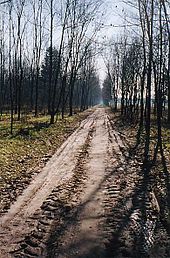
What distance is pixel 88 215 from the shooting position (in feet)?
24.4

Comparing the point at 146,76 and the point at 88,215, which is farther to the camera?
the point at 146,76

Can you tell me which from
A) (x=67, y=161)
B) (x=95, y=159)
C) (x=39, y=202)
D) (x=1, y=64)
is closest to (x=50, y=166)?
(x=67, y=161)

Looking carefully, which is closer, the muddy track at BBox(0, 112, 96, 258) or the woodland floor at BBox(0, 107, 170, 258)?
the woodland floor at BBox(0, 107, 170, 258)

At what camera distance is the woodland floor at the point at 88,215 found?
19.0ft

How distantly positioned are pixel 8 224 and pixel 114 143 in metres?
12.8

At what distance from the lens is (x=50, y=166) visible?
12.9 meters

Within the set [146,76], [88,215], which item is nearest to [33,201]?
[88,215]

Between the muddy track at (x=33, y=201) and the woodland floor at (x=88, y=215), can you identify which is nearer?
the woodland floor at (x=88, y=215)

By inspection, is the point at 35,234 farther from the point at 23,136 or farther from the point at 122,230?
the point at 23,136

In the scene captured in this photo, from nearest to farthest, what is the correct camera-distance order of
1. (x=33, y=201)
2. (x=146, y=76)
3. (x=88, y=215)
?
(x=88, y=215)
(x=33, y=201)
(x=146, y=76)

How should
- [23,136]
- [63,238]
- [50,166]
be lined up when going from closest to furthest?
[63,238]
[50,166]
[23,136]

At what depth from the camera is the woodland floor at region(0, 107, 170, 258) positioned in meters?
5.80

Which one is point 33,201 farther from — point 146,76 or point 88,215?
point 146,76

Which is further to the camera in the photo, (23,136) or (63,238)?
(23,136)
